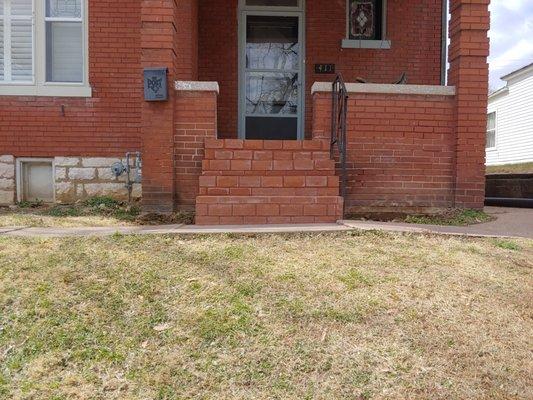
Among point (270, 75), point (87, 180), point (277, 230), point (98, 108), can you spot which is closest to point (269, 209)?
point (277, 230)

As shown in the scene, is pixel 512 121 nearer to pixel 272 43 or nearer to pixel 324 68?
pixel 324 68

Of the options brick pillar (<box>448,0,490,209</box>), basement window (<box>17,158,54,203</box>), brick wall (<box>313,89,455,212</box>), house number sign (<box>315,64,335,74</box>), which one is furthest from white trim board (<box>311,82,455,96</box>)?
basement window (<box>17,158,54,203</box>)

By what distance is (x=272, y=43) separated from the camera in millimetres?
8617

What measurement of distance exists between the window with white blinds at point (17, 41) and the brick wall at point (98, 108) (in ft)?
1.35

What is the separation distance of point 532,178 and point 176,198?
620 cm

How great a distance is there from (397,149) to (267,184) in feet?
5.68

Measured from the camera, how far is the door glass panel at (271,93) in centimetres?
862

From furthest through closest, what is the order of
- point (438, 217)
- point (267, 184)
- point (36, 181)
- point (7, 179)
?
point (36, 181) < point (7, 179) < point (438, 217) < point (267, 184)

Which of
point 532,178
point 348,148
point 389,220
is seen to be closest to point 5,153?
point 348,148

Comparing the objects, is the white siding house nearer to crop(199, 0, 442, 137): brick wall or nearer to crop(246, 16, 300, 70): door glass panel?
crop(199, 0, 442, 137): brick wall

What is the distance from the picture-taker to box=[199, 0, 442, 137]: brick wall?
832cm

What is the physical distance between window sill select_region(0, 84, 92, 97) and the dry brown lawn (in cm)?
379

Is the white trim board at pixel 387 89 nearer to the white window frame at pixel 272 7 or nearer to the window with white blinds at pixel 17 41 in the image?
the white window frame at pixel 272 7

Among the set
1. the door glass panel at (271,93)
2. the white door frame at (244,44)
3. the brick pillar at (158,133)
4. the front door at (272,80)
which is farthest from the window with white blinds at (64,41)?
the door glass panel at (271,93)
